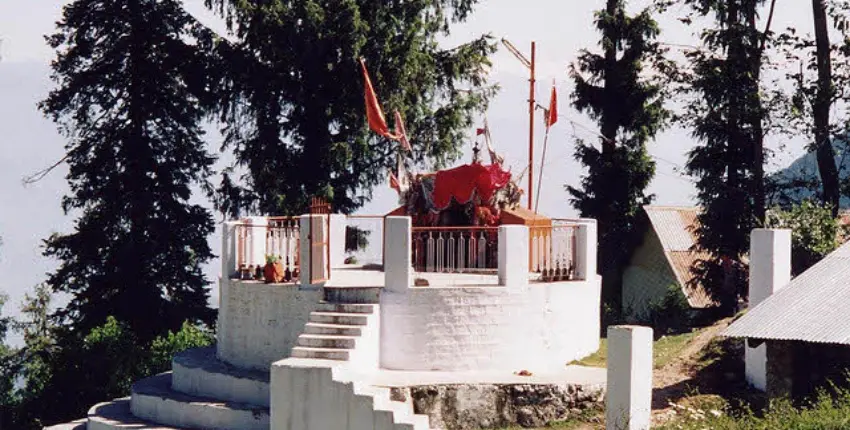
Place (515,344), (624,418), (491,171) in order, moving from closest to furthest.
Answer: (624,418) → (515,344) → (491,171)

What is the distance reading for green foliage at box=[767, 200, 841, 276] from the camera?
2189cm

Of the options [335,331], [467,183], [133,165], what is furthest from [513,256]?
[133,165]

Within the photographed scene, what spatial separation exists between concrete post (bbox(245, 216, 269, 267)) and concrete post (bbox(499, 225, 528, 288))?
375 centimetres

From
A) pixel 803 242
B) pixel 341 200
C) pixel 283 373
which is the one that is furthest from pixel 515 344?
pixel 341 200

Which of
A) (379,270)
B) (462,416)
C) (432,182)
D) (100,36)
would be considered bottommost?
(462,416)

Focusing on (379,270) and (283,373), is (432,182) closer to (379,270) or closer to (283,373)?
(379,270)

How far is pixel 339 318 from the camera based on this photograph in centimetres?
1686

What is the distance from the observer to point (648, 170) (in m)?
30.8

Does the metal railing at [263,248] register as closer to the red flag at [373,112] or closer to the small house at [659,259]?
the red flag at [373,112]

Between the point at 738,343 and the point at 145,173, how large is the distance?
50.0 feet

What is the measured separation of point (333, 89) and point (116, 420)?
11249 millimetres

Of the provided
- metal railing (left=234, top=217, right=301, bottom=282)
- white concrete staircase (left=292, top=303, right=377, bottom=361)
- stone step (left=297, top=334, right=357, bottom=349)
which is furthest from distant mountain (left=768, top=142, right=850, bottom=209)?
stone step (left=297, top=334, right=357, bottom=349)

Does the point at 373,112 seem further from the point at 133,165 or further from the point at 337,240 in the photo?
the point at 133,165

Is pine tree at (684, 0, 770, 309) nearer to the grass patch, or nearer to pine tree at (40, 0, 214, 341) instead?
the grass patch
